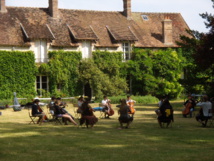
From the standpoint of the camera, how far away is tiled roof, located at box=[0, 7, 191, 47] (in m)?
41.5

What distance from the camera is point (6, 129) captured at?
19297 mm

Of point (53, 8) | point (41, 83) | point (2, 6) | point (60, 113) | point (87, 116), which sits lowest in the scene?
point (87, 116)

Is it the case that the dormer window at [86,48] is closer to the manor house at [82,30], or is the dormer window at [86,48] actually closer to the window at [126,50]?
the manor house at [82,30]

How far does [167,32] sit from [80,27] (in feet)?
30.2

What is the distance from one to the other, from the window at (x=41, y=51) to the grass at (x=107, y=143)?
22.1m

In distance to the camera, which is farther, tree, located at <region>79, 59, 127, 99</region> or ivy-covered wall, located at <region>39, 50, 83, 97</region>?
tree, located at <region>79, 59, 127, 99</region>

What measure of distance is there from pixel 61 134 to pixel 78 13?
1207 inches

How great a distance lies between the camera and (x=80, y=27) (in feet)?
147

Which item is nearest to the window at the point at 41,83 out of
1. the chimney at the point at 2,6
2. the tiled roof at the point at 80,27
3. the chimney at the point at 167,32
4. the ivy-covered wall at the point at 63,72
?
the ivy-covered wall at the point at 63,72

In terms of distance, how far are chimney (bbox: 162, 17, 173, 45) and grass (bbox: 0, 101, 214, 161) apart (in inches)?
1105

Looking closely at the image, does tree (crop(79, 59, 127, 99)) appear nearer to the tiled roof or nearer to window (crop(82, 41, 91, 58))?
window (crop(82, 41, 91, 58))

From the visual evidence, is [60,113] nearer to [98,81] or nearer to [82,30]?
[98,81]

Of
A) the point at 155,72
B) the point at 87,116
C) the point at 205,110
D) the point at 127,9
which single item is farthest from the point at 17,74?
the point at 205,110

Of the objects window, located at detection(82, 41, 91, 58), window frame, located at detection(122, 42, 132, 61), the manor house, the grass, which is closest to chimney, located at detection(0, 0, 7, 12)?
the manor house
